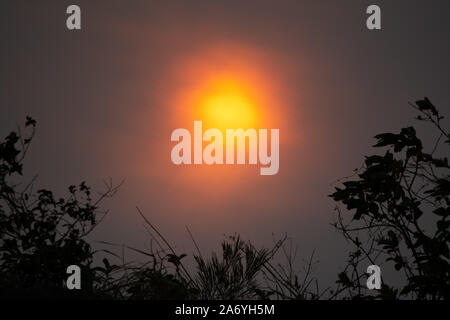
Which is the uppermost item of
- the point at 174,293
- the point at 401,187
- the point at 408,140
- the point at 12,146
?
the point at 12,146

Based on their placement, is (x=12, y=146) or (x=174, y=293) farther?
(x=12, y=146)

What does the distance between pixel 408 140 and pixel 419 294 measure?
2.55ft

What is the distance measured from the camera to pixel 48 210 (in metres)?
5.97

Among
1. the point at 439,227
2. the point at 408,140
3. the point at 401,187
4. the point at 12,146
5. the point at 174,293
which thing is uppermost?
the point at 12,146
